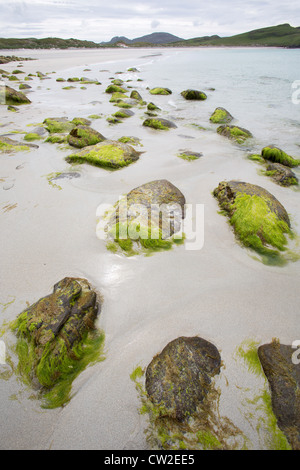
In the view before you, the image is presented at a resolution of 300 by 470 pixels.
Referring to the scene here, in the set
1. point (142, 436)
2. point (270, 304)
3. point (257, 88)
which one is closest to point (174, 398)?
point (142, 436)

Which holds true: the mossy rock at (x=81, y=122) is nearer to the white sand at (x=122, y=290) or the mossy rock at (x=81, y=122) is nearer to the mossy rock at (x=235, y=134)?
the white sand at (x=122, y=290)

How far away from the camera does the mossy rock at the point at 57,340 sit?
2.03m

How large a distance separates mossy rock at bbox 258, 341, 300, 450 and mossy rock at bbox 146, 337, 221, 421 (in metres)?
0.46

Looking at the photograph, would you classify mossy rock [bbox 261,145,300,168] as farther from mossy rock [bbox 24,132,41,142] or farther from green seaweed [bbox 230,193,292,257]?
mossy rock [bbox 24,132,41,142]

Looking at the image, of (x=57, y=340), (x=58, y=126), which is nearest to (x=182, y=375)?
(x=57, y=340)

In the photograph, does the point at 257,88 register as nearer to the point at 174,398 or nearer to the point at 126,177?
the point at 126,177

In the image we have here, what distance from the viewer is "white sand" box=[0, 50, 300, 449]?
1849 mm

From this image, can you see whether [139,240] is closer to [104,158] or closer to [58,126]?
[104,158]

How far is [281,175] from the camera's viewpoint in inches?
207

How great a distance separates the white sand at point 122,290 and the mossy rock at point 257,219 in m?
0.22

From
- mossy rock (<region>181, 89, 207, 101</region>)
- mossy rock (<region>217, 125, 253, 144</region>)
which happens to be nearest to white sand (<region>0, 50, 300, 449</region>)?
mossy rock (<region>217, 125, 253, 144</region>)

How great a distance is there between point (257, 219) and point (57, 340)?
3241 millimetres

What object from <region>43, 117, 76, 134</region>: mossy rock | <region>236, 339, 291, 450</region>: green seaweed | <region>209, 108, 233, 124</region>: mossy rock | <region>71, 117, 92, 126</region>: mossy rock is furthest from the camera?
<region>209, 108, 233, 124</region>: mossy rock

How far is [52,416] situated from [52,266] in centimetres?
169
